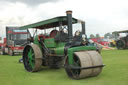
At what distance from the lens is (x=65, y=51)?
507 centimetres

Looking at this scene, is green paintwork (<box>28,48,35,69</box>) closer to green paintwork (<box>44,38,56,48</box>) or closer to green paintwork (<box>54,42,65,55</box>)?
green paintwork (<box>44,38,56,48</box>)

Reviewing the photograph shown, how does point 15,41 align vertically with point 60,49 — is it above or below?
above

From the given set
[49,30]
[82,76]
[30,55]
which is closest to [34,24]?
[49,30]

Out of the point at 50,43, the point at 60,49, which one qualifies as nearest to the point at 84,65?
the point at 60,49

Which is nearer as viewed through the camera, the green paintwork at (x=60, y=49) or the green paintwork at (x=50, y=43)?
the green paintwork at (x=60, y=49)

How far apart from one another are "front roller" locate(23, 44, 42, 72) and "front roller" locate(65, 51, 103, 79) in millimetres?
1419

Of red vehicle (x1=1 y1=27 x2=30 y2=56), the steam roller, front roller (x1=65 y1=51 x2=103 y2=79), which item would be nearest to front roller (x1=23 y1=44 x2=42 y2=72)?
the steam roller

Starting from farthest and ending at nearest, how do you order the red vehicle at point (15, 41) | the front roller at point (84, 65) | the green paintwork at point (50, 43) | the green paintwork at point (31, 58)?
the red vehicle at point (15, 41) < the green paintwork at point (31, 58) < the green paintwork at point (50, 43) < the front roller at point (84, 65)

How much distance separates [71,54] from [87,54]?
434 millimetres

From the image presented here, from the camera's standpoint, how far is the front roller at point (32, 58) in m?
5.84

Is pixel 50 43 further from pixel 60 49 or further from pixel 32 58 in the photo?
pixel 32 58

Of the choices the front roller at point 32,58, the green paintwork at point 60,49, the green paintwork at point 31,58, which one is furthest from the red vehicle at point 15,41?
the green paintwork at point 60,49

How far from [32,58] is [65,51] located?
170 cm

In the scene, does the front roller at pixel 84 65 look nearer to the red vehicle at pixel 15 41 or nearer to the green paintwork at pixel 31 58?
the green paintwork at pixel 31 58
